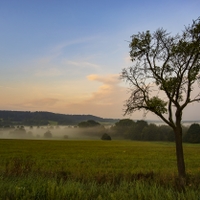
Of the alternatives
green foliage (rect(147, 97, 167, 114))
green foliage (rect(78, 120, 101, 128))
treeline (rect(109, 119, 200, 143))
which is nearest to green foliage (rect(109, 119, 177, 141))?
treeline (rect(109, 119, 200, 143))

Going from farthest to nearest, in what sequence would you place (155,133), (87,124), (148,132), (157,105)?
1. (87,124)
2. (148,132)
3. (155,133)
4. (157,105)

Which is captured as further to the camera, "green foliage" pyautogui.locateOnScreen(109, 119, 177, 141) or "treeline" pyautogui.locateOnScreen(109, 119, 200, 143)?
"green foliage" pyautogui.locateOnScreen(109, 119, 177, 141)

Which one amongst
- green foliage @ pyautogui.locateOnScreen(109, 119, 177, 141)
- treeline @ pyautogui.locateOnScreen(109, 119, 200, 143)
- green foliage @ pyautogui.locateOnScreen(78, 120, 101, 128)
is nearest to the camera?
treeline @ pyautogui.locateOnScreen(109, 119, 200, 143)

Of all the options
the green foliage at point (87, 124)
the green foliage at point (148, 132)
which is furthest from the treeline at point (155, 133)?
the green foliage at point (87, 124)

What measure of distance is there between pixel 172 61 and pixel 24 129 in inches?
6868

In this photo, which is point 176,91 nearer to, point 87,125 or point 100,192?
point 100,192

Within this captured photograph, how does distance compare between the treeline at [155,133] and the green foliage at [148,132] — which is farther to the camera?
the green foliage at [148,132]

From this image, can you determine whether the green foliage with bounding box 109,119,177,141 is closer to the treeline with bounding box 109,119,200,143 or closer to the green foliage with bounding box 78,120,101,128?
the treeline with bounding box 109,119,200,143

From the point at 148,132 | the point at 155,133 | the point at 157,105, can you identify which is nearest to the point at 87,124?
the point at 148,132

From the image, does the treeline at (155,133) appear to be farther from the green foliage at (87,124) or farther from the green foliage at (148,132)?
the green foliage at (87,124)

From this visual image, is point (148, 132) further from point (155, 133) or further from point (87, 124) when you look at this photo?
point (87, 124)

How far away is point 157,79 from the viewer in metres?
12.7

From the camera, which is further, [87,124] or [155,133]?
[87,124]

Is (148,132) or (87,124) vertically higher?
(87,124)
